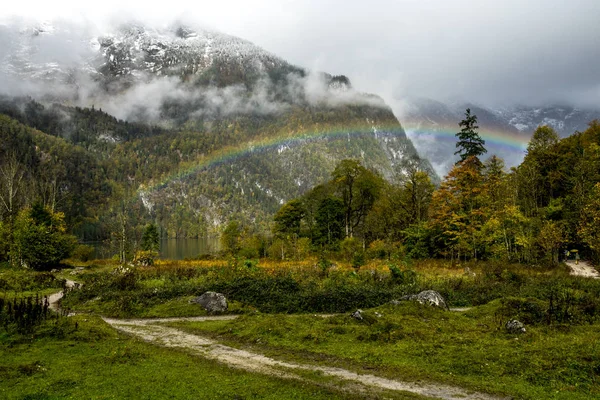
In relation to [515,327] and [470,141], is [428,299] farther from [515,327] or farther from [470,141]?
[470,141]

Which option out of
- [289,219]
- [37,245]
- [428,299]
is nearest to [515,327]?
[428,299]

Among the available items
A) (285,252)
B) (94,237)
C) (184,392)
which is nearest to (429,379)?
(184,392)

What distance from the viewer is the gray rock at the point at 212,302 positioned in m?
21.8

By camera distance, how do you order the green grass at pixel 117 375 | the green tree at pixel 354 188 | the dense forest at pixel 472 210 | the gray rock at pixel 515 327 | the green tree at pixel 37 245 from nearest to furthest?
the green grass at pixel 117 375 < the gray rock at pixel 515 327 < the dense forest at pixel 472 210 < the green tree at pixel 37 245 < the green tree at pixel 354 188

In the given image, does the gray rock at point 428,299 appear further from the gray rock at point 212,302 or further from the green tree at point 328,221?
the green tree at point 328,221

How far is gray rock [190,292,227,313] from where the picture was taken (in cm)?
2181

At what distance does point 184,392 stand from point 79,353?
16.7ft

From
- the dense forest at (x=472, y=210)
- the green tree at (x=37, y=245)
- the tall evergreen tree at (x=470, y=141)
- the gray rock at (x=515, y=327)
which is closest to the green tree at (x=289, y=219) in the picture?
the dense forest at (x=472, y=210)

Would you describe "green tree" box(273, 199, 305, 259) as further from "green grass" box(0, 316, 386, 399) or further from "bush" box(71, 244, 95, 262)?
"green grass" box(0, 316, 386, 399)

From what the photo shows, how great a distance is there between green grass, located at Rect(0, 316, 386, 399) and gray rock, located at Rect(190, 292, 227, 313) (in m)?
7.87

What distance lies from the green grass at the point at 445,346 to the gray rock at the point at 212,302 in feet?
8.90

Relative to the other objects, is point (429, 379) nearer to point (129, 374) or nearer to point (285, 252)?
point (129, 374)

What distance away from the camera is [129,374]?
35.4 feet

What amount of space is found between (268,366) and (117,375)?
4.30 metres
